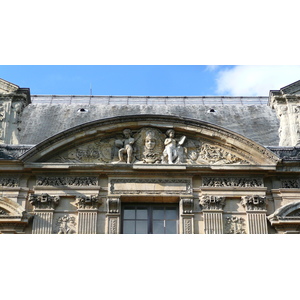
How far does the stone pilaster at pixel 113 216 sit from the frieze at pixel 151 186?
253 millimetres

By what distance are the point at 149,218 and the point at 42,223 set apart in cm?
236

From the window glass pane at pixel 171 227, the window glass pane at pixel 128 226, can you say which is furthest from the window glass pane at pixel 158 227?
the window glass pane at pixel 128 226

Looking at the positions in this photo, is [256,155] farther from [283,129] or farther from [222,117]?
[222,117]

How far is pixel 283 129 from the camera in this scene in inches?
647

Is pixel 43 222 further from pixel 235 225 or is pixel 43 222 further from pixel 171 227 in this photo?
pixel 235 225

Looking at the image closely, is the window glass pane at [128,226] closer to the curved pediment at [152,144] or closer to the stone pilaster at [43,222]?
the curved pediment at [152,144]

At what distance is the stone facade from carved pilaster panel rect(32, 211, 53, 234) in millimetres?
21

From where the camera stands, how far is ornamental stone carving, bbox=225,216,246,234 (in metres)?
14.5

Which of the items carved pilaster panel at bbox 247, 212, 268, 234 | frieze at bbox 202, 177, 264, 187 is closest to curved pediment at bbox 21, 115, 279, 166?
frieze at bbox 202, 177, 264, 187

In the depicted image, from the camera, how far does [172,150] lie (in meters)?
15.5

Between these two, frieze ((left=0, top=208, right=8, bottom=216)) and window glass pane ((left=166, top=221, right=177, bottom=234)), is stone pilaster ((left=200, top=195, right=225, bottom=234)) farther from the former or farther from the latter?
frieze ((left=0, top=208, right=8, bottom=216))

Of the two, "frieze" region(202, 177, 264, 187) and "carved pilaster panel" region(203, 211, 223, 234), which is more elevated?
"frieze" region(202, 177, 264, 187)

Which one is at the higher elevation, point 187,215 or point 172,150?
point 172,150

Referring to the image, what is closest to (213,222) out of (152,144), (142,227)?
(142,227)
